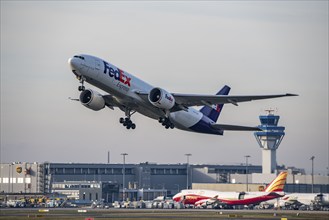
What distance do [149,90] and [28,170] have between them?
105 metres

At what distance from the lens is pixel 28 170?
183 m

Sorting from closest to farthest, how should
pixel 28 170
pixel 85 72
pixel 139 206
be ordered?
pixel 85 72, pixel 139 206, pixel 28 170

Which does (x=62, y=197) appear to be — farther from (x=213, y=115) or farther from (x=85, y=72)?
(x=85, y=72)

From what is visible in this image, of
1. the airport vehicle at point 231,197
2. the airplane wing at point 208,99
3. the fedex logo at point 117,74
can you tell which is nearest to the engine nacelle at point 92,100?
the fedex logo at point 117,74

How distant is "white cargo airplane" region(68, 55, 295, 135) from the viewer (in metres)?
78.9

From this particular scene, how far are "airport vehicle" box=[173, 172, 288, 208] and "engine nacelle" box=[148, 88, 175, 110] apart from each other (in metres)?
69.8

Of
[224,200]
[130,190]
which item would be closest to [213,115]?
[224,200]

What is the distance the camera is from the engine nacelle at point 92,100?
84250 mm

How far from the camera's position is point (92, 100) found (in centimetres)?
8425

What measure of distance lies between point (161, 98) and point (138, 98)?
2.64 metres

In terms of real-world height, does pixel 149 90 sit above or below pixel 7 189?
above

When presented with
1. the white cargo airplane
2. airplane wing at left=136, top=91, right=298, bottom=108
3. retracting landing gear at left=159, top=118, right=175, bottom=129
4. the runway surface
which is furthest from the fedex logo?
the runway surface

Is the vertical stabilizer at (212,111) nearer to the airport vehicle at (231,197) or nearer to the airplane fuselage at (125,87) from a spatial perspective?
the airplane fuselage at (125,87)

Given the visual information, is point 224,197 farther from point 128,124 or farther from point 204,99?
point 204,99
